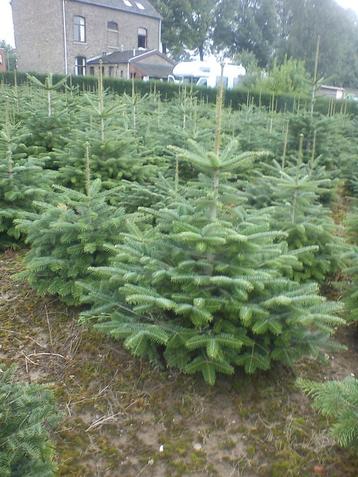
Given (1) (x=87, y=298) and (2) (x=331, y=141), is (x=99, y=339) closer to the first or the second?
(1) (x=87, y=298)

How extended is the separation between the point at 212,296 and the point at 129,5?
40.8 m

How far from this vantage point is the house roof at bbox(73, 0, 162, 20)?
1405 inches

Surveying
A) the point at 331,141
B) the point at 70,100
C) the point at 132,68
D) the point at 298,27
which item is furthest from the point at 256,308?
the point at 298,27

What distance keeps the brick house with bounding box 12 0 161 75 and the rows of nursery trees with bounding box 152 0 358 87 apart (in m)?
12.8

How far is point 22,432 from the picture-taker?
1.94 metres

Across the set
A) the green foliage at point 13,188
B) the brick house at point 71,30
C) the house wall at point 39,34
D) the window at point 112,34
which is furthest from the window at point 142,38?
the green foliage at point 13,188

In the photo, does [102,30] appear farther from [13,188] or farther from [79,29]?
[13,188]

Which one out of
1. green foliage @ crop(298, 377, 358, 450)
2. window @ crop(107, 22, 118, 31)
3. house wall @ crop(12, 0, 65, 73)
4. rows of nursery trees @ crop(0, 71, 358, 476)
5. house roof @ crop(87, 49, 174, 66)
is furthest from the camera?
window @ crop(107, 22, 118, 31)

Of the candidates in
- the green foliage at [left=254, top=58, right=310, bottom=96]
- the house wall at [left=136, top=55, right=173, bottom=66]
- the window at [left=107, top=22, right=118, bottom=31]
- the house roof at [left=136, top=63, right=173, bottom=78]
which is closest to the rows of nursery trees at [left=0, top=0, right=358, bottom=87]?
the house wall at [left=136, top=55, right=173, bottom=66]

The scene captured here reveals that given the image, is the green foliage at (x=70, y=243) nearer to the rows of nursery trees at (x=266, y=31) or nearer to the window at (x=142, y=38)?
the window at (x=142, y=38)

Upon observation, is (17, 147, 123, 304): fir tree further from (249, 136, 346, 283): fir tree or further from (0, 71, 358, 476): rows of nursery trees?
(249, 136, 346, 283): fir tree

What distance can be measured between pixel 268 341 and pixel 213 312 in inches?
18.5

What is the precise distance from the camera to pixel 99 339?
386 cm

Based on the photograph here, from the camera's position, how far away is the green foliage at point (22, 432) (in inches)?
76.0
